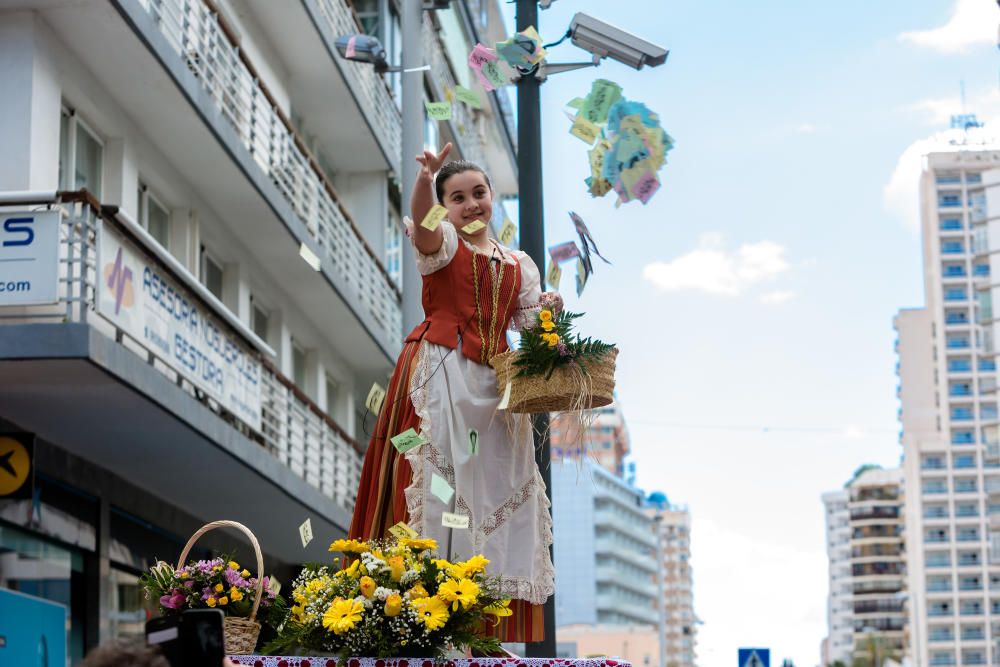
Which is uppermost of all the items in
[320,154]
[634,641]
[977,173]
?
[977,173]

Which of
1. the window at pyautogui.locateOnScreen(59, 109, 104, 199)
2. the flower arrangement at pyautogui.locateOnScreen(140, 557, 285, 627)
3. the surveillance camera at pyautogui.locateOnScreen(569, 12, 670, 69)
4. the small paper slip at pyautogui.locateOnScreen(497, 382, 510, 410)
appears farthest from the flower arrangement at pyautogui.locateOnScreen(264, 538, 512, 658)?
the window at pyautogui.locateOnScreen(59, 109, 104, 199)

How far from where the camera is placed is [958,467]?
18250 centimetres

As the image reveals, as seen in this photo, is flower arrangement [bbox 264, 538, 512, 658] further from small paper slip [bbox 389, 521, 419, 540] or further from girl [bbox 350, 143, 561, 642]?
girl [bbox 350, 143, 561, 642]

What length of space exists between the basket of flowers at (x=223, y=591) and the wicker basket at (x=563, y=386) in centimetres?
128

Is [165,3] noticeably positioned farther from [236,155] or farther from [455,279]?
[455,279]

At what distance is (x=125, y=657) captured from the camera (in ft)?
10.4

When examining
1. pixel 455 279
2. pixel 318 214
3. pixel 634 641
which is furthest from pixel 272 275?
pixel 634 641

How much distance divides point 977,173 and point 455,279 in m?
181

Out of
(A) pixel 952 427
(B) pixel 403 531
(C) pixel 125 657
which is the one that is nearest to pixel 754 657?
(B) pixel 403 531

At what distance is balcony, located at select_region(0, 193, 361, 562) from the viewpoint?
1252 centimetres

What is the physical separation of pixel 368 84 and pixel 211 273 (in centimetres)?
652

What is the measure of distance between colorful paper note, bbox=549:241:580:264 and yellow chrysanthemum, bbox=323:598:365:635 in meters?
3.02

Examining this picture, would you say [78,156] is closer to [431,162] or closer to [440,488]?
[431,162]

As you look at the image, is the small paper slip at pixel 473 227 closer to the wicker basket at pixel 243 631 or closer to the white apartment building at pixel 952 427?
the wicker basket at pixel 243 631
